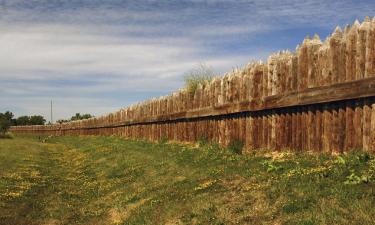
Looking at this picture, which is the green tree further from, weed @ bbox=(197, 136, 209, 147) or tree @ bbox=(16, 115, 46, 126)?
weed @ bbox=(197, 136, 209, 147)

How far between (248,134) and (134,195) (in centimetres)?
427

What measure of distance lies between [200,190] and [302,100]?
3.55 metres

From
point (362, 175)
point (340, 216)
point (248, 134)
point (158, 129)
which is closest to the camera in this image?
point (340, 216)

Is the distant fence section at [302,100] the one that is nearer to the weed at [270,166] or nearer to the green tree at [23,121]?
the weed at [270,166]

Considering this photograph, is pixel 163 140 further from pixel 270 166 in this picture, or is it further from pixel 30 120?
pixel 30 120

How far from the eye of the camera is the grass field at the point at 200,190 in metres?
7.55

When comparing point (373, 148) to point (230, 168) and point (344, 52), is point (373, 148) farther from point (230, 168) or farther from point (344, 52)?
point (230, 168)

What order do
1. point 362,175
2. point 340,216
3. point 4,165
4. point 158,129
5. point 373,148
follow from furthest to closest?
point 158,129, point 4,165, point 373,148, point 362,175, point 340,216

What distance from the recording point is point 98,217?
38.2ft

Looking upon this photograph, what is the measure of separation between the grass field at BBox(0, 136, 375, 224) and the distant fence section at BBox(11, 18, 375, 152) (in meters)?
0.53

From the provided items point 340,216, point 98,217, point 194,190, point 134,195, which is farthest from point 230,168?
point 340,216

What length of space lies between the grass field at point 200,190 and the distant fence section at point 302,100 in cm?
53

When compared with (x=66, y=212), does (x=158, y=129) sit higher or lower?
higher

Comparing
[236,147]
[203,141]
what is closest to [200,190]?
Answer: [236,147]
